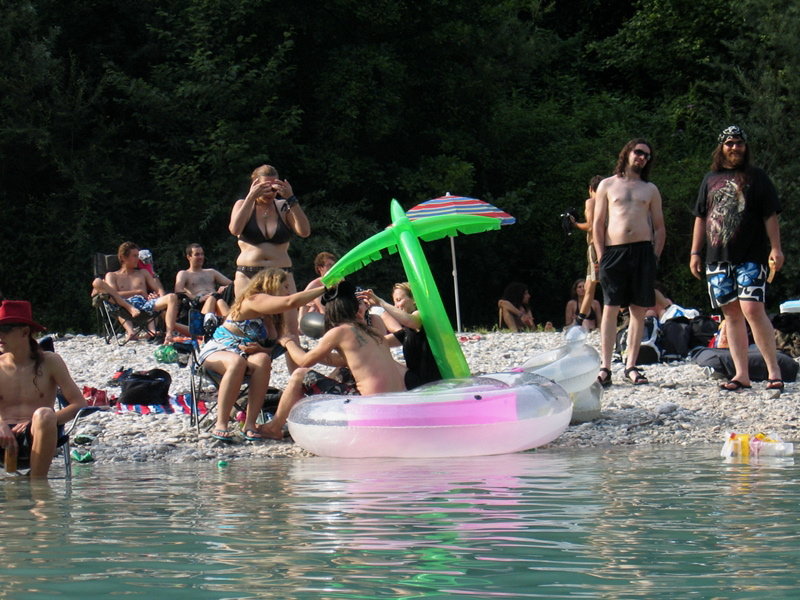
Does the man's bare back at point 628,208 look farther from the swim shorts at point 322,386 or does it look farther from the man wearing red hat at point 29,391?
the man wearing red hat at point 29,391

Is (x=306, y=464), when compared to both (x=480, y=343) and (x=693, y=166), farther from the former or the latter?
(x=693, y=166)

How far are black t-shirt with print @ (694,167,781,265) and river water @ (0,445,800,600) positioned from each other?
1991mm

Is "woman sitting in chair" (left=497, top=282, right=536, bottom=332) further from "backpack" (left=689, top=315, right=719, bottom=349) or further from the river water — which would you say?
the river water

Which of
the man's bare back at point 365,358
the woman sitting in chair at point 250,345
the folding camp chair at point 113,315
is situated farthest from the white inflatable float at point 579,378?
the folding camp chair at point 113,315

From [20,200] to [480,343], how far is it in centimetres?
1029

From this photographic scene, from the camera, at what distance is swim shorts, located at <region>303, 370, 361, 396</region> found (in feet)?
24.9

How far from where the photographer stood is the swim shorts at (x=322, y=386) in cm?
759

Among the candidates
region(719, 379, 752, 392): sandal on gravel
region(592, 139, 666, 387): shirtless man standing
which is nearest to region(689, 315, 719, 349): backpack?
region(719, 379, 752, 392): sandal on gravel

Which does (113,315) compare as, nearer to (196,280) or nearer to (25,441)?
(196,280)

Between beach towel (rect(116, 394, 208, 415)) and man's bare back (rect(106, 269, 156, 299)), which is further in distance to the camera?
man's bare back (rect(106, 269, 156, 299))

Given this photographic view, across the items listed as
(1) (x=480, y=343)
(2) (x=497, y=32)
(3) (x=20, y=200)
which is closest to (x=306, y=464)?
(1) (x=480, y=343)

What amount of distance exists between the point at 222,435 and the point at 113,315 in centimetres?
642

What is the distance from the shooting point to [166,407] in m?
8.61

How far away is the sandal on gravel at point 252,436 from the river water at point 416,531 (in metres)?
0.99
